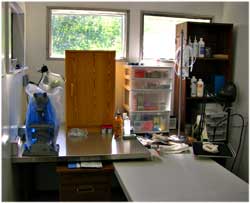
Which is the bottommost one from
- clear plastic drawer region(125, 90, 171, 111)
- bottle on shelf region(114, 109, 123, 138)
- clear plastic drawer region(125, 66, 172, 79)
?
bottle on shelf region(114, 109, 123, 138)

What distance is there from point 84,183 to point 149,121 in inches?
56.3

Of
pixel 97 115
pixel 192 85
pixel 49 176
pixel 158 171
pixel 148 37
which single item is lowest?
pixel 49 176

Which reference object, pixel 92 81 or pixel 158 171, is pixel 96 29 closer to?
pixel 92 81

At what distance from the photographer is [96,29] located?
12.8ft

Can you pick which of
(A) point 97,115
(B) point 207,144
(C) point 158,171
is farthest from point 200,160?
(A) point 97,115

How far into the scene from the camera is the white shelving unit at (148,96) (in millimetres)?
3725

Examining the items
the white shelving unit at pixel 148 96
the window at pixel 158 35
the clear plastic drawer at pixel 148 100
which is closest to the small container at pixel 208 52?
the window at pixel 158 35

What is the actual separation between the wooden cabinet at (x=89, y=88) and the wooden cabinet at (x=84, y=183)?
30.9 inches

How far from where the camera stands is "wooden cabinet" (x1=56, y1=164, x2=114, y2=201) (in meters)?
2.55

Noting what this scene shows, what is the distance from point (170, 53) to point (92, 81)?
1.29 meters

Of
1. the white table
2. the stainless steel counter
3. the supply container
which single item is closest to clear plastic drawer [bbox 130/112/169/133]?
the supply container

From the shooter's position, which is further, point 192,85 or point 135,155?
point 192,85

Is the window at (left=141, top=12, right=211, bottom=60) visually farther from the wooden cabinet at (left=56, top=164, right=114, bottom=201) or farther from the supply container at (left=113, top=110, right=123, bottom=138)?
the wooden cabinet at (left=56, top=164, right=114, bottom=201)

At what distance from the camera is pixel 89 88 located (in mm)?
3289
